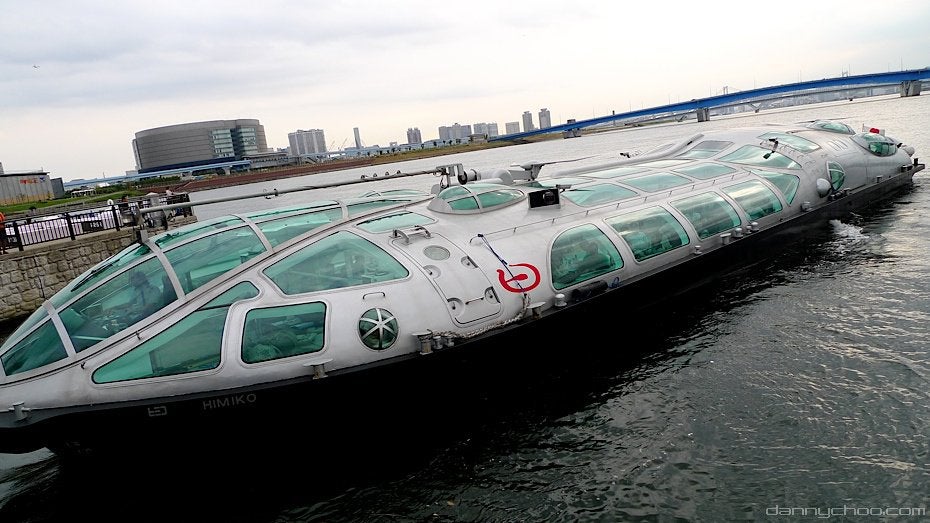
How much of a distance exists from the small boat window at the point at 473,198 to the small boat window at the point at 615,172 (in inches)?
178

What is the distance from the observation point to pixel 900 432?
9820 mm

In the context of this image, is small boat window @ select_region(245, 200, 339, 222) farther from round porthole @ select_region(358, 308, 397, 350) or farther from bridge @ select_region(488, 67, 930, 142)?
bridge @ select_region(488, 67, 930, 142)

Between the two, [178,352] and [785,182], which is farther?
[785,182]

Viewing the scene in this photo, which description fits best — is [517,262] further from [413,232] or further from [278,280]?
[278,280]

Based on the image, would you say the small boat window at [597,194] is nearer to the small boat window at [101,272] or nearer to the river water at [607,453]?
the river water at [607,453]

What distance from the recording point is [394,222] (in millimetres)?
12938

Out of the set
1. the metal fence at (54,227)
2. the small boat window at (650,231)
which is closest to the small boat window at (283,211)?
the small boat window at (650,231)

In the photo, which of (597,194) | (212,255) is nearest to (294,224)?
(212,255)

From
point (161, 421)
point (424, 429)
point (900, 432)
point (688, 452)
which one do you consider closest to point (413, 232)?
point (424, 429)

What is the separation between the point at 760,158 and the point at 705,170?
3.05m

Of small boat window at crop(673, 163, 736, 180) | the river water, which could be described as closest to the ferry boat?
the river water

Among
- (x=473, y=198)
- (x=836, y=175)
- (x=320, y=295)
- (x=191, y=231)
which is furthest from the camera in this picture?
(x=836, y=175)

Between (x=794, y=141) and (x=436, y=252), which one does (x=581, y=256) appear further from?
(x=794, y=141)

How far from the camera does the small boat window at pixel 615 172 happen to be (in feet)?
60.0
